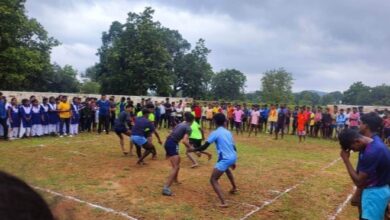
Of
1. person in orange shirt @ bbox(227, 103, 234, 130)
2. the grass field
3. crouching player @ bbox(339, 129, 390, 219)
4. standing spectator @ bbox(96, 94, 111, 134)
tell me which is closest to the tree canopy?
person in orange shirt @ bbox(227, 103, 234, 130)

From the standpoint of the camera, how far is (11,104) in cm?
1522

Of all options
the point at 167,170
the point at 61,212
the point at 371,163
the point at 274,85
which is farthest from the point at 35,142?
the point at 274,85

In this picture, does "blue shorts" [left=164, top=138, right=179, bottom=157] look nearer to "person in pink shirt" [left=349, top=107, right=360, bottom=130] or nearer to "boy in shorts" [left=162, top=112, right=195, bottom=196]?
"boy in shorts" [left=162, top=112, right=195, bottom=196]

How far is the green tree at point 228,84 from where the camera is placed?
62.0 m

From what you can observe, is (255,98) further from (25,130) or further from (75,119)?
(25,130)

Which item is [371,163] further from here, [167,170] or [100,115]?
[100,115]

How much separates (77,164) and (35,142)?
4687 mm

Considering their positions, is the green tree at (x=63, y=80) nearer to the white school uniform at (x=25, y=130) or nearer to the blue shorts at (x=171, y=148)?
the white school uniform at (x=25, y=130)

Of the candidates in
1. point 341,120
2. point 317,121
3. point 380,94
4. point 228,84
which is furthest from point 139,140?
point 380,94

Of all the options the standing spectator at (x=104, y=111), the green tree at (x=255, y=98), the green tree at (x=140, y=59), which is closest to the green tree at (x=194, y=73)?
the green tree at (x=255, y=98)

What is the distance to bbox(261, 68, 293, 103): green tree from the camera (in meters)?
60.5

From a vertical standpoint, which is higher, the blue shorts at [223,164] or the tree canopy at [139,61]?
the tree canopy at [139,61]

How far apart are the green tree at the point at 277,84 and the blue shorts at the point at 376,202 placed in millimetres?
56341

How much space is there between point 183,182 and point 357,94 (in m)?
72.0
